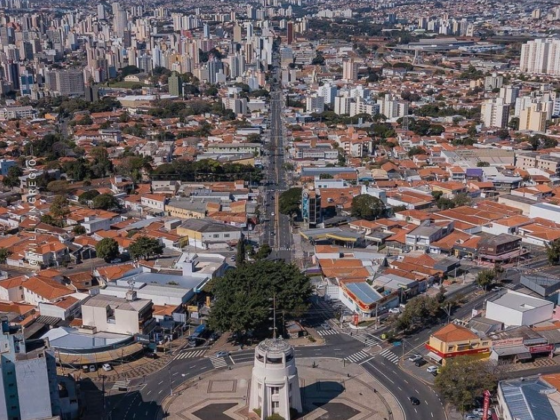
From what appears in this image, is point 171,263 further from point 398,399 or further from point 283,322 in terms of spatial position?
point 398,399

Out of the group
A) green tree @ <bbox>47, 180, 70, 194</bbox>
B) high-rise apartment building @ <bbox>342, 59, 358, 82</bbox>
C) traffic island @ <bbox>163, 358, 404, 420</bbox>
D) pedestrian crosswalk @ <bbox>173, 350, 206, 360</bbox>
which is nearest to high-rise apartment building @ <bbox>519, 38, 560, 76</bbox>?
high-rise apartment building @ <bbox>342, 59, 358, 82</bbox>

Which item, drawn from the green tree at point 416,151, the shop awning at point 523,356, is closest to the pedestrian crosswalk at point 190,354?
the shop awning at point 523,356

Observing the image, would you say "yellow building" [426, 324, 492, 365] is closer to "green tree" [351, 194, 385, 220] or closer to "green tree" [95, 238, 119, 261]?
"green tree" [351, 194, 385, 220]

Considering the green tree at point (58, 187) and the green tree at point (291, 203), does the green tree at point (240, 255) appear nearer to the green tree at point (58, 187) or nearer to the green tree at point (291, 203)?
the green tree at point (291, 203)

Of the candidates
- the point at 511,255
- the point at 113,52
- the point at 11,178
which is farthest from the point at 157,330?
the point at 113,52

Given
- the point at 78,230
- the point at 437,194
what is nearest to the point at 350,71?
the point at 437,194

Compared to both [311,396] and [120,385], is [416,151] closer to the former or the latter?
[311,396]
